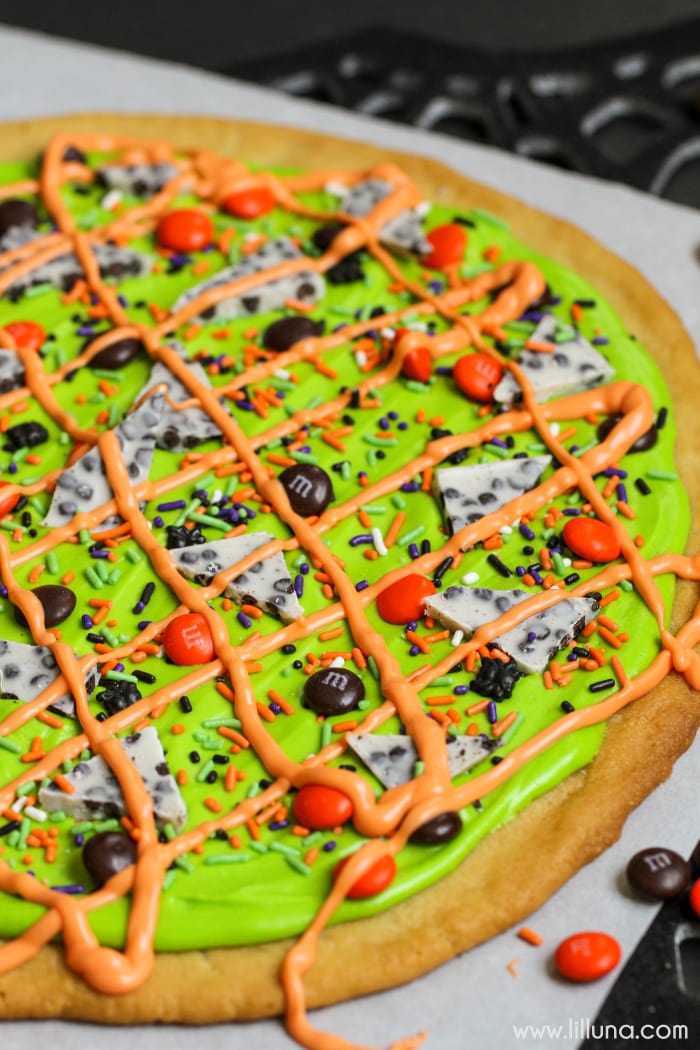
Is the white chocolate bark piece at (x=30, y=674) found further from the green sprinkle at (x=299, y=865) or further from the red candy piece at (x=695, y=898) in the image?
the red candy piece at (x=695, y=898)

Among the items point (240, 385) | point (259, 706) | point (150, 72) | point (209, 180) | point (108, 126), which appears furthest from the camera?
point (150, 72)

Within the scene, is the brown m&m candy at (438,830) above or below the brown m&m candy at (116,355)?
below

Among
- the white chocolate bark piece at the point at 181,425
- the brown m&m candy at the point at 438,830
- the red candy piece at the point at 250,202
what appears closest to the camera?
the brown m&m candy at the point at 438,830

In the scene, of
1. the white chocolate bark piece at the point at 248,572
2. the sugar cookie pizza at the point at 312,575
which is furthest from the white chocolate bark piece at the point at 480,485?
the white chocolate bark piece at the point at 248,572

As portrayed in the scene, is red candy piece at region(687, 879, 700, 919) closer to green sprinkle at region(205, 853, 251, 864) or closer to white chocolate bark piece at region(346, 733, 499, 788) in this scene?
white chocolate bark piece at region(346, 733, 499, 788)

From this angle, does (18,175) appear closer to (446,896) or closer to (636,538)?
(636,538)

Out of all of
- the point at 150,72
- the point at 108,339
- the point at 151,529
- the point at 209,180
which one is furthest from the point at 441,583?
the point at 150,72
